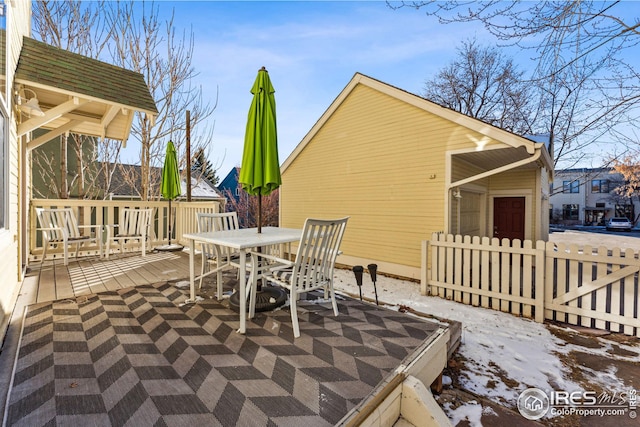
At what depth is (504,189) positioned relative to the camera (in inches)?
312

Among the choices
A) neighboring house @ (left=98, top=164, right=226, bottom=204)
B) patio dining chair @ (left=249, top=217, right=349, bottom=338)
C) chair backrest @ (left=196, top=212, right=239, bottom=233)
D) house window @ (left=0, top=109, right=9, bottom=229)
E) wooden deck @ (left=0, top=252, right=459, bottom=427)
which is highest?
neighboring house @ (left=98, top=164, right=226, bottom=204)

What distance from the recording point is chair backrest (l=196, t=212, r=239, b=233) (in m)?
3.57

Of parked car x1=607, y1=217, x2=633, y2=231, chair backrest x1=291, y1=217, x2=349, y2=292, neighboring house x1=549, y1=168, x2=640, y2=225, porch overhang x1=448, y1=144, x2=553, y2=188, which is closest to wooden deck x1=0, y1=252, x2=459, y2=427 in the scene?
chair backrest x1=291, y1=217, x2=349, y2=292

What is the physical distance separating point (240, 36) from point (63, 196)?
631 centimetres

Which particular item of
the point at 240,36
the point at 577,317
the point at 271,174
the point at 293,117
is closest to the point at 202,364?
the point at 271,174

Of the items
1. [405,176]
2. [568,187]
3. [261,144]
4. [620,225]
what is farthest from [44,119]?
[620,225]

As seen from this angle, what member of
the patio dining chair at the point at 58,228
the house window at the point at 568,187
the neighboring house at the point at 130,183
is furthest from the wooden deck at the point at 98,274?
the house window at the point at 568,187

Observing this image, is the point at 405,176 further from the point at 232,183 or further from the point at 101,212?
the point at 232,183

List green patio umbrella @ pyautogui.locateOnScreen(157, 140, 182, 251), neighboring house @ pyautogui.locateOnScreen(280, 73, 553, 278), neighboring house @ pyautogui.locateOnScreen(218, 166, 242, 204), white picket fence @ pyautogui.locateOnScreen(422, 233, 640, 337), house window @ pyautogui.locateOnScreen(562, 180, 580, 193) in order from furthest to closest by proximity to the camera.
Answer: neighboring house @ pyautogui.locateOnScreen(218, 166, 242, 204) → house window @ pyautogui.locateOnScreen(562, 180, 580, 193) → green patio umbrella @ pyautogui.locateOnScreen(157, 140, 182, 251) → neighboring house @ pyautogui.locateOnScreen(280, 73, 553, 278) → white picket fence @ pyautogui.locateOnScreen(422, 233, 640, 337)

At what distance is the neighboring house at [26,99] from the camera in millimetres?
2693

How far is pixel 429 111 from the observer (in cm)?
614

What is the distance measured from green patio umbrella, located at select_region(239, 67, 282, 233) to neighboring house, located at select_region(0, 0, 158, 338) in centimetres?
212

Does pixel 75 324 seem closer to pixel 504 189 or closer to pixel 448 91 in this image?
pixel 504 189

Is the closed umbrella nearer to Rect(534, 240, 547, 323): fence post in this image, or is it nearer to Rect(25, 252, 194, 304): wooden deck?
Rect(25, 252, 194, 304): wooden deck
